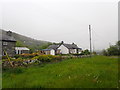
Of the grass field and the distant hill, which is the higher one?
the distant hill

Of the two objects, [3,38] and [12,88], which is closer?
[12,88]

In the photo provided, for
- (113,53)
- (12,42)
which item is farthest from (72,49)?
(12,42)

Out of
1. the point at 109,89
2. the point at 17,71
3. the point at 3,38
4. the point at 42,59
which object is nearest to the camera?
the point at 109,89

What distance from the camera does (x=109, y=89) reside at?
19.8ft

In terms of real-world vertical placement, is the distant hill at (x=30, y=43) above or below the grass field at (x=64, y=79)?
above

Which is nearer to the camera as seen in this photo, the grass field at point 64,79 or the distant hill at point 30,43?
the grass field at point 64,79

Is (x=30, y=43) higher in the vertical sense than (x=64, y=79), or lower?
higher

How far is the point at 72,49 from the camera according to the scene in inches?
2076

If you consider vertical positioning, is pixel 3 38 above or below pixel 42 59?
above

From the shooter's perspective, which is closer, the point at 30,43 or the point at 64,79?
the point at 64,79

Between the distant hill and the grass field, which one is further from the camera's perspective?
the distant hill

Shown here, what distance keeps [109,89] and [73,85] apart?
2.03 m

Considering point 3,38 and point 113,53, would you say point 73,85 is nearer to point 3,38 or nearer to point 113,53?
point 3,38

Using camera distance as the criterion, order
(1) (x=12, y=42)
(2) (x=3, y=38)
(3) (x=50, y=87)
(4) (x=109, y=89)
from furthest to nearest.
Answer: (1) (x=12, y=42)
(2) (x=3, y=38)
(3) (x=50, y=87)
(4) (x=109, y=89)
